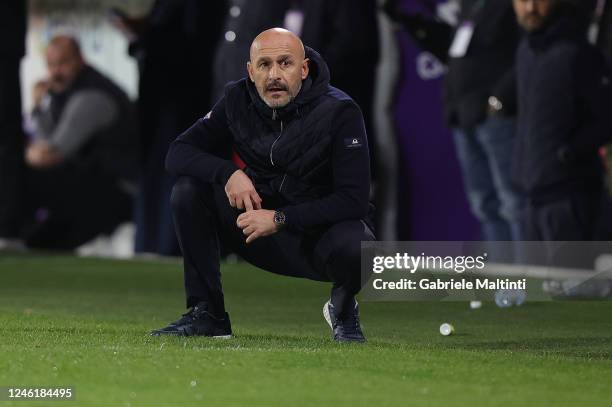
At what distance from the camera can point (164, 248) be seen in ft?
48.2

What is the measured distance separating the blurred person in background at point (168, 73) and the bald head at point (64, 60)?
3.09 feet

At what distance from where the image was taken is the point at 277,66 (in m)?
6.73

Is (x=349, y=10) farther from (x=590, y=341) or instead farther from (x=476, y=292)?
(x=590, y=341)

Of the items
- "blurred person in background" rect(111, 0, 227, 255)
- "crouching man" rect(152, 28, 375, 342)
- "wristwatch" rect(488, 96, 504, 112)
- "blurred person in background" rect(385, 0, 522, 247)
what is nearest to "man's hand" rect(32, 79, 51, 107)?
"blurred person in background" rect(111, 0, 227, 255)

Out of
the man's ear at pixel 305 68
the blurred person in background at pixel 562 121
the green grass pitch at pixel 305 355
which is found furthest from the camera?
the blurred person in background at pixel 562 121

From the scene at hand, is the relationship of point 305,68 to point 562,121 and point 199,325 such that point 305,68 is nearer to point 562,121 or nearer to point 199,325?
point 199,325

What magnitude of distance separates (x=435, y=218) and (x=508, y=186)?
6.72ft

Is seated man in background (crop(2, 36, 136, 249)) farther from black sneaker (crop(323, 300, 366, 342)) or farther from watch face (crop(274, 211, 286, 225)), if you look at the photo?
watch face (crop(274, 211, 286, 225))

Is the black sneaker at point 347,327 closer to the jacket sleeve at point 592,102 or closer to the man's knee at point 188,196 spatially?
the man's knee at point 188,196

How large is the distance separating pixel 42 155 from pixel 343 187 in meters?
9.30

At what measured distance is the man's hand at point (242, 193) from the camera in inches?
262

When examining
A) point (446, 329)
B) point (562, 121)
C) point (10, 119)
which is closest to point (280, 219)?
point (446, 329)

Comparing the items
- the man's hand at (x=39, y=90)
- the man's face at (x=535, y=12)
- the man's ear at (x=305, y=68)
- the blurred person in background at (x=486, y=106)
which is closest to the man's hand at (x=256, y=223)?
the man's ear at (x=305, y=68)

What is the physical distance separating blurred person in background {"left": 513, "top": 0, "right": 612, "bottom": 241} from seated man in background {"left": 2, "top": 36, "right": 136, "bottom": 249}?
5.67m
